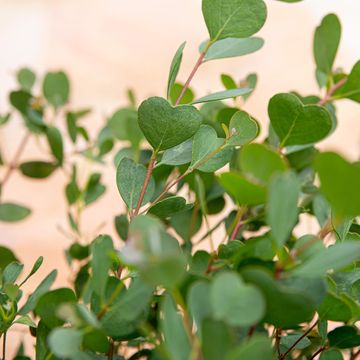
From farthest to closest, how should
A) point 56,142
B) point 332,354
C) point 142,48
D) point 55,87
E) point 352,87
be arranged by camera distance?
point 142,48 → point 55,87 → point 56,142 → point 352,87 → point 332,354

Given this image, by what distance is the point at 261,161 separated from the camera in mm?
238

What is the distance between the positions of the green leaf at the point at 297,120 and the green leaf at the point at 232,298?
160 mm

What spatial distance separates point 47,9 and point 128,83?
13.0 inches

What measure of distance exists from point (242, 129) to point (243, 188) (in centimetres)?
8

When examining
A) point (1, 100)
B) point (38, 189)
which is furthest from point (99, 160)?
point (1, 100)

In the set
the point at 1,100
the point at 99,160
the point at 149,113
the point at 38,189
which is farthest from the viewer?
the point at 1,100

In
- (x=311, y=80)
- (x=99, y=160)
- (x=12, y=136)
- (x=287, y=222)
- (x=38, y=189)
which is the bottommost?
(x=38, y=189)

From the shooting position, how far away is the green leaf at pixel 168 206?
0.34m

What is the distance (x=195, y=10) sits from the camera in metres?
1.71

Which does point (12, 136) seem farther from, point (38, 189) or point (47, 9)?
point (47, 9)

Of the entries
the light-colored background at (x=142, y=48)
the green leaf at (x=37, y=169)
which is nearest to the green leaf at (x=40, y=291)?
the green leaf at (x=37, y=169)

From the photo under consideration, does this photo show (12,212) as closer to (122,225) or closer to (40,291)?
(122,225)

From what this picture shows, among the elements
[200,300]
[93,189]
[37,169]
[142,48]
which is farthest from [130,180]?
[142,48]

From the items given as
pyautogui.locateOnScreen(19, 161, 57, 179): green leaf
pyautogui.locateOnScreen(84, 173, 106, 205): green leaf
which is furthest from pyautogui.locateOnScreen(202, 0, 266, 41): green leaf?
pyautogui.locateOnScreen(19, 161, 57, 179): green leaf
